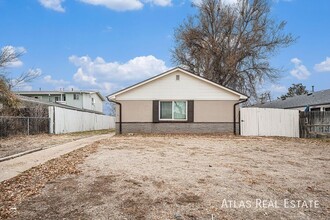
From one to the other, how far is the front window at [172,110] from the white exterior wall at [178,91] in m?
0.36

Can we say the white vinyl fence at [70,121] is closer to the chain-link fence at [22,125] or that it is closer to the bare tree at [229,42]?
the chain-link fence at [22,125]

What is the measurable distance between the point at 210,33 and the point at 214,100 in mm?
13486

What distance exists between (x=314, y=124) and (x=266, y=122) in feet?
9.43

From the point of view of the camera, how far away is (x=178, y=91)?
1961 centimetres

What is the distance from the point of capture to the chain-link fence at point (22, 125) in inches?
650

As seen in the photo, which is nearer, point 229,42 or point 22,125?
point 22,125

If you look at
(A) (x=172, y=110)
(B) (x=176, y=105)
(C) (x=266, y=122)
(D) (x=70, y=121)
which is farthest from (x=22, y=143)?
(C) (x=266, y=122)

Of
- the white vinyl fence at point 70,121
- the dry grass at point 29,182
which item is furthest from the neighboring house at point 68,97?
the dry grass at point 29,182

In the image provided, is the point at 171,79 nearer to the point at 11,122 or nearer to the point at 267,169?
the point at 11,122

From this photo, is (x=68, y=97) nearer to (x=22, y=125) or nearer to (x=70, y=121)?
(x=70, y=121)

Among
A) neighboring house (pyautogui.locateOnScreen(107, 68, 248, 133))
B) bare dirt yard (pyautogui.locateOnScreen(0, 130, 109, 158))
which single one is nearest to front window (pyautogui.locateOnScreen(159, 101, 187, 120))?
neighboring house (pyautogui.locateOnScreen(107, 68, 248, 133))

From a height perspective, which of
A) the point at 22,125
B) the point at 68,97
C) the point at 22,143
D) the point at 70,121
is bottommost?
the point at 22,143

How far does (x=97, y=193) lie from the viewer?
5.12 meters

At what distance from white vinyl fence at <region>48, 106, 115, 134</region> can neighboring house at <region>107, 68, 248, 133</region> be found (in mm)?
4645
